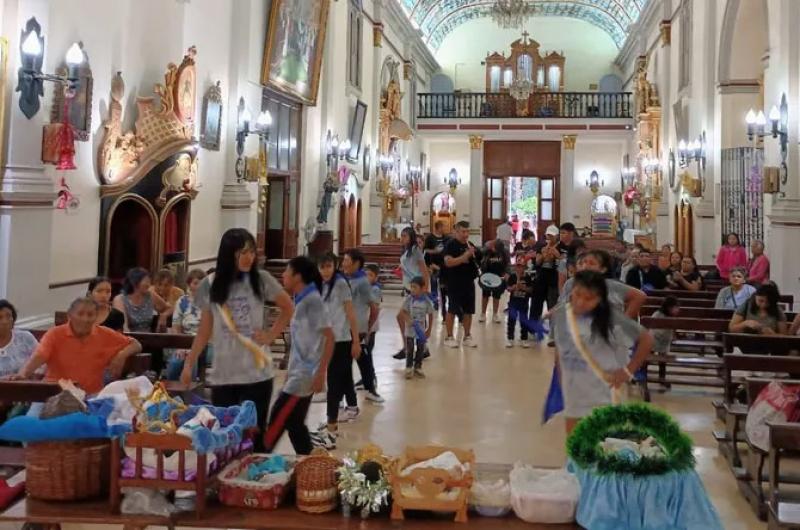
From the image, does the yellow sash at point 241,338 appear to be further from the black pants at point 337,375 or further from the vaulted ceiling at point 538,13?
the vaulted ceiling at point 538,13

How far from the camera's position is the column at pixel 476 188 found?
2820 cm

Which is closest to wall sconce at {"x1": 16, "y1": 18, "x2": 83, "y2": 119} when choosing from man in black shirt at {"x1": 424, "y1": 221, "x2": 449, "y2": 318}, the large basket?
the large basket

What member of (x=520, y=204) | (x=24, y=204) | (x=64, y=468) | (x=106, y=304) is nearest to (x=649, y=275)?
(x=106, y=304)

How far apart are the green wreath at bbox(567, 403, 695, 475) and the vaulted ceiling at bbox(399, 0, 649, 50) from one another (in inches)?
1015

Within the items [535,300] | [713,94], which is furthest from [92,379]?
[713,94]

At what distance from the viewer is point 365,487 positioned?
9.28 ft

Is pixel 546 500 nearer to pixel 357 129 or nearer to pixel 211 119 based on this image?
pixel 211 119

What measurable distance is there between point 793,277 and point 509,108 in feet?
65.6

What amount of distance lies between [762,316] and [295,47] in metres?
9.27

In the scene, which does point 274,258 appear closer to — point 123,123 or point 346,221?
point 346,221

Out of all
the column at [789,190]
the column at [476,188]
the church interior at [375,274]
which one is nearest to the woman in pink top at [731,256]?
the church interior at [375,274]

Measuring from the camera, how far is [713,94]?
14383 millimetres

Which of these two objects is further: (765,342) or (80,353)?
(765,342)

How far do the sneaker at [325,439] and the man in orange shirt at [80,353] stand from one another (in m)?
1.51
